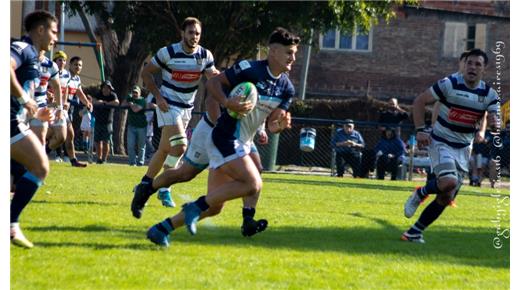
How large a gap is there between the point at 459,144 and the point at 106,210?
13.0 feet

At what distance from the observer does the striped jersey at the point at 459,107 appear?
11.0 m

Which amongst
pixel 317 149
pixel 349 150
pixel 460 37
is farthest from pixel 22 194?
pixel 460 37

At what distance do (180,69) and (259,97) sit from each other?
348cm

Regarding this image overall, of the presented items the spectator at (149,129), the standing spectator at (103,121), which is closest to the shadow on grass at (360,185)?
the spectator at (149,129)

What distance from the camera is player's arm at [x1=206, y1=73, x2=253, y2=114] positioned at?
878 cm

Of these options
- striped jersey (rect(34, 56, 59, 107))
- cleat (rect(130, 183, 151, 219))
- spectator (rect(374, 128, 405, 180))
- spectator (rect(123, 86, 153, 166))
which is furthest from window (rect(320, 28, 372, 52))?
cleat (rect(130, 183, 151, 219))

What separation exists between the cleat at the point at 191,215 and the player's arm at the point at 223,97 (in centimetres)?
88

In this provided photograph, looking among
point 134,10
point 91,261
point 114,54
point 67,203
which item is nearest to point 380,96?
point 114,54

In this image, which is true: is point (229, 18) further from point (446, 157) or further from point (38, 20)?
point (38, 20)

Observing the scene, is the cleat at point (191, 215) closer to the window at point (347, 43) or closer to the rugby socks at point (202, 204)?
the rugby socks at point (202, 204)

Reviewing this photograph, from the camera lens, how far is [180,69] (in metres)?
12.7

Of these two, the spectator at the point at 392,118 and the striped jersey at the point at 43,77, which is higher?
the striped jersey at the point at 43,77

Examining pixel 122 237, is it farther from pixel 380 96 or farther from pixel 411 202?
pixel 380 96

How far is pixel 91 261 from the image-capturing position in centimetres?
787
